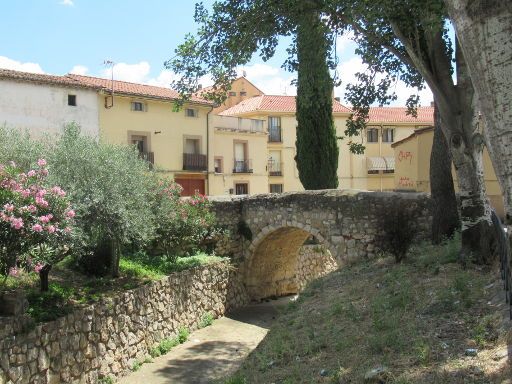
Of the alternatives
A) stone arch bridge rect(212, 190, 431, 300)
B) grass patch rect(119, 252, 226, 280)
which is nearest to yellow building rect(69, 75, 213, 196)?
stone arch bridge rect(212, 190, 431, 300)

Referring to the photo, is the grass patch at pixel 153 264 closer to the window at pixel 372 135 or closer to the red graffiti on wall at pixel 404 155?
the red graffiti on wall at pixel 404 155

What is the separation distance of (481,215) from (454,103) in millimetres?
1928

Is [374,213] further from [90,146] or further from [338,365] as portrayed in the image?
[338,365]

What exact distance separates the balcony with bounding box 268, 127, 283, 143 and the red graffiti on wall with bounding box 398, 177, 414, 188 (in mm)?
13630

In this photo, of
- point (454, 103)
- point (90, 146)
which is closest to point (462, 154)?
point (454, 103)

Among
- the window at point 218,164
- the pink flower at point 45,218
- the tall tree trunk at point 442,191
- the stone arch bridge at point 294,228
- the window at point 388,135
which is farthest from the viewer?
the window at point 388,135

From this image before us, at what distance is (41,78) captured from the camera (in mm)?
23266

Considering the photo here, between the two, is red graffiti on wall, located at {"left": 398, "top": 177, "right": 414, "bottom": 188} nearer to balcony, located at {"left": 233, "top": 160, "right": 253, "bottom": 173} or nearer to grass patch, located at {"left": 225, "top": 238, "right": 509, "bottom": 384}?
balcony, located at {"left": 233, "top": 160, "right": 253, "bottom": 173}

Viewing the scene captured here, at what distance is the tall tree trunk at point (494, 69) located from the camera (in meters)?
2.93

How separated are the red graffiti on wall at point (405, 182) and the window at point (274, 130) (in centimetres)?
1370

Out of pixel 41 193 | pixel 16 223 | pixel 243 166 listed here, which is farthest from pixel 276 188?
pixel 16 223

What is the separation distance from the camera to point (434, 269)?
29.5 ft

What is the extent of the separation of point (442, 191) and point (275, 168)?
91.5 feet

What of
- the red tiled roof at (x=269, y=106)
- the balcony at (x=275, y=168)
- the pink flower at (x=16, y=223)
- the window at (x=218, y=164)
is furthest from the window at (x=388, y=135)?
the pink flower at (x=16, y=223)
